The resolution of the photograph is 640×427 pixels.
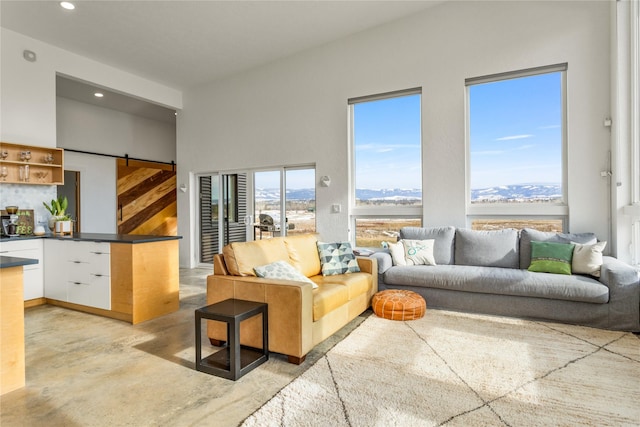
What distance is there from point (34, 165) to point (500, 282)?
603cm

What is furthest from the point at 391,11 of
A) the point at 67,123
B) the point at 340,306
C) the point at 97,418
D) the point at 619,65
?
the point at 67,123

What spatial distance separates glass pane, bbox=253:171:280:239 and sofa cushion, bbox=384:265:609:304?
2.70 metres

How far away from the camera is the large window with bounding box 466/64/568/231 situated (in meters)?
4.38

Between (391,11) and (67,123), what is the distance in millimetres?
6337

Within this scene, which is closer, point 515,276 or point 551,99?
point 515,276

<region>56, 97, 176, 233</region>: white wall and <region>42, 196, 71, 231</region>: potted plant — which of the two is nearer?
<region>42, 196, 71, 231</region>: potted plant

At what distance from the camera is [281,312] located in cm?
263

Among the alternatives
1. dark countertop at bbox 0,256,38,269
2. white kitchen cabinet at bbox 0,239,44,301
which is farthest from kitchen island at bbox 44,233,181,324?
dark countertop at bbox 0,256,38,269

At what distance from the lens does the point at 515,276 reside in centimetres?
362

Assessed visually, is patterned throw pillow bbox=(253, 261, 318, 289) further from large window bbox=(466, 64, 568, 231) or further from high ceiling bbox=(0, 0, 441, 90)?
high ceiling bbox=(0, 0, 441, 90)

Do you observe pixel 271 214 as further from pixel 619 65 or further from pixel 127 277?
pixel 619 65

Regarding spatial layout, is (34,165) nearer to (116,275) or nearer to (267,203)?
(116,275)

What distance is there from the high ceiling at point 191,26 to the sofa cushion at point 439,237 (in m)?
3.08

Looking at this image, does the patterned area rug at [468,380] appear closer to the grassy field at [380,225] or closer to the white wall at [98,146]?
the grassy field at [380,225]
